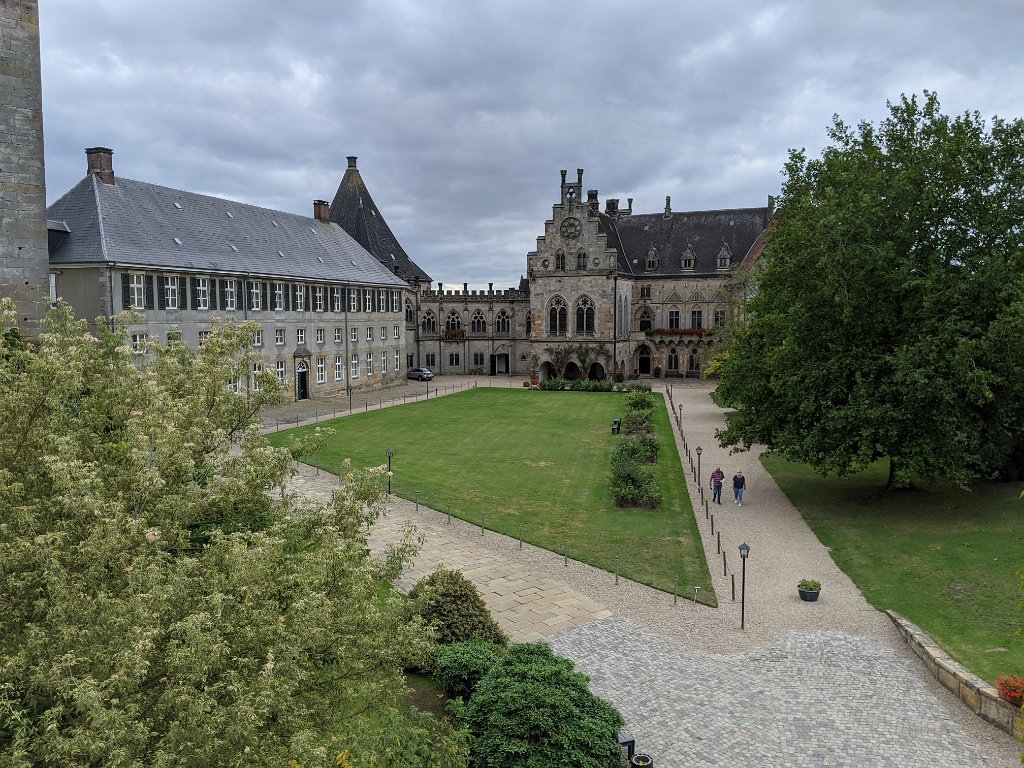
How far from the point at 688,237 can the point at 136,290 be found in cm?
5339

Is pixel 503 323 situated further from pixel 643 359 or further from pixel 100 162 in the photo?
pixel 100 162

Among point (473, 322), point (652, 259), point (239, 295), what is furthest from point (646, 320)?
point (239, 295)

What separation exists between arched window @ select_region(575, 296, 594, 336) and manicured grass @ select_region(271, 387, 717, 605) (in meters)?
18.0

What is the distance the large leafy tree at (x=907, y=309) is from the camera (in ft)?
71.5

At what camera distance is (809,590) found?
17.5 m

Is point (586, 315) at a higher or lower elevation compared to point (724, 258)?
lower

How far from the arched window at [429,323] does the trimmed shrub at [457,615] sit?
65.2 m

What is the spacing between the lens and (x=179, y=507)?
26.3 ft

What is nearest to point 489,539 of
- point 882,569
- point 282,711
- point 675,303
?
point 882,569

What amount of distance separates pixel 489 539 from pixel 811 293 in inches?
548

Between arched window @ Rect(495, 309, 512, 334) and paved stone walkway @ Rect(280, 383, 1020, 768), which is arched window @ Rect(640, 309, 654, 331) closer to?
arched window @ Rect(495, 309, 512, 334)

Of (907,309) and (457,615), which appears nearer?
(457,615)

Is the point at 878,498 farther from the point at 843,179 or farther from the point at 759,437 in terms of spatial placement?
the point at 843,179

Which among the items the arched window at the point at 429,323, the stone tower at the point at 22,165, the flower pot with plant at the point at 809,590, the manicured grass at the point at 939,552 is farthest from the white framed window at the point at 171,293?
the arched window at the point at 429,323
